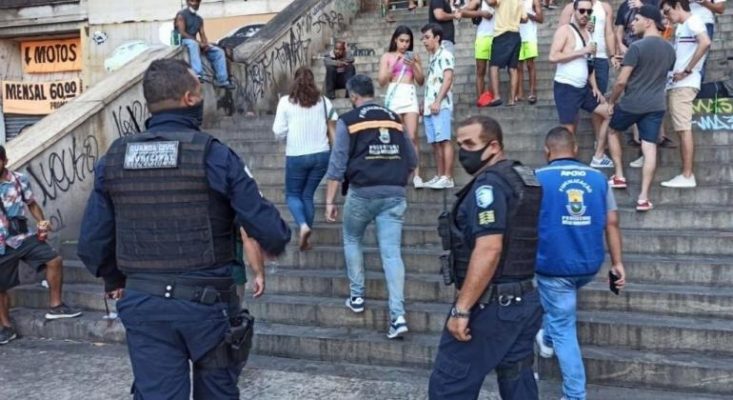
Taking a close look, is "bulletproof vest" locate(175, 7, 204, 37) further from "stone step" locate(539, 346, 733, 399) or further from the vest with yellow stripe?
"stone step" locate(539, 346, 733, 399)

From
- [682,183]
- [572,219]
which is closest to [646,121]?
[682,183]

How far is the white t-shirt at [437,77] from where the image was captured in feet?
23.3

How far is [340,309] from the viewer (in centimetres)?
572

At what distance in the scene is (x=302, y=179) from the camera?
248 inches

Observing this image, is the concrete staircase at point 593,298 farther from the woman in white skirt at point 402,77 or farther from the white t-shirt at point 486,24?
the white t-shirt at point 486,24

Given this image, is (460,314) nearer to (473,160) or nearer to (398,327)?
(473,160)

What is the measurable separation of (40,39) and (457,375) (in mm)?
18662

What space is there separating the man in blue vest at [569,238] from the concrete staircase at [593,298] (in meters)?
0.64

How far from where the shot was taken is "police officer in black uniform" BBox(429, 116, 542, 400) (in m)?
3.31

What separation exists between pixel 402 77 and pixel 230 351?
4.33 metres

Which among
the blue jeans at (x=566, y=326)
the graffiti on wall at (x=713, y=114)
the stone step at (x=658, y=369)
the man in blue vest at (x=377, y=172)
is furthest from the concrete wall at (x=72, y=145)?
the graffiti on wall at (x=713, y=114)

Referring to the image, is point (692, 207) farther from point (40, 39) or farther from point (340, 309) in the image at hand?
point (40, 39)

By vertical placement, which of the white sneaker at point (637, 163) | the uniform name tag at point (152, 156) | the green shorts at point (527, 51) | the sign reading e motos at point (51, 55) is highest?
the sign reading e motos at point (51, 55)

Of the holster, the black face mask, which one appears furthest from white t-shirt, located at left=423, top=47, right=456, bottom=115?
the holster
